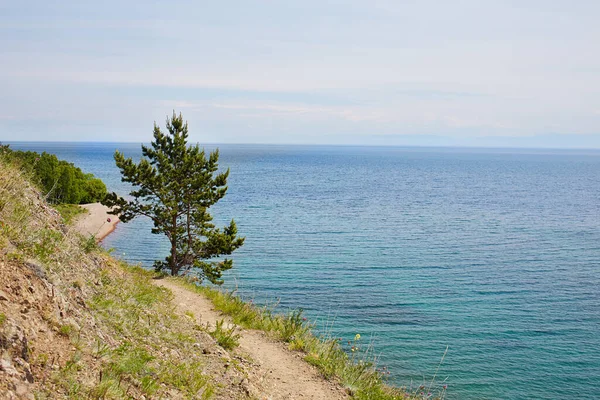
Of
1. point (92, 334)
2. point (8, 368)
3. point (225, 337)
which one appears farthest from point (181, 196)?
point (8, 368)

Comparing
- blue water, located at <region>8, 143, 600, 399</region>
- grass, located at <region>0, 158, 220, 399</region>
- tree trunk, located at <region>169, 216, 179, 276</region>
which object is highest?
grass, located at <region>0, 158, 220, 399</region>

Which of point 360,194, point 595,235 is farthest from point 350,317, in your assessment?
point 360,194

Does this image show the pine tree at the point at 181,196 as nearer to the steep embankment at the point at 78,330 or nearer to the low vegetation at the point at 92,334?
the low vegetation at the point at 92,334

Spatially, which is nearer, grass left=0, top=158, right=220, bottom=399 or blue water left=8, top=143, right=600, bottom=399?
grass left=0, top=158, right=220, bottom=399

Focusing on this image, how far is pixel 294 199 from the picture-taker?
91812 mm

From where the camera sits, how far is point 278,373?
13000 millimetres

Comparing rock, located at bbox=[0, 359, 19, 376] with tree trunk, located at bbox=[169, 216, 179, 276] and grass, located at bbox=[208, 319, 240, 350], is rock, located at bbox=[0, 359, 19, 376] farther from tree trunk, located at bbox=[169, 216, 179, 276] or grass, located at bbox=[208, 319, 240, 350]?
tree trunk, located at bbox=[169, 216, 179, 276]

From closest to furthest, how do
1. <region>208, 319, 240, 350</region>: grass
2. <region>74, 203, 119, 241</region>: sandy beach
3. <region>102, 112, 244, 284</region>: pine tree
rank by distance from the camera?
<region>208, 319, 240, 350</region>: grass → <region>102, 112, 244, 284</region>: pine tree → <region>74, 203, 119, 241</region>: sandy beach

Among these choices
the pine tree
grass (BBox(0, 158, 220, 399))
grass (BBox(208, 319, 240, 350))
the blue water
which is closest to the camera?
grass (BBox(0, 158, 220, 399))

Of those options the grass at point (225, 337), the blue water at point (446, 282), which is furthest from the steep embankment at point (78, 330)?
the blue water at point (446, 282)

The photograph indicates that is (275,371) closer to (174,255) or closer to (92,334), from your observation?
(92,334)

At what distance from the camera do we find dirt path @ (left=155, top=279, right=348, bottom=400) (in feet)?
39.0

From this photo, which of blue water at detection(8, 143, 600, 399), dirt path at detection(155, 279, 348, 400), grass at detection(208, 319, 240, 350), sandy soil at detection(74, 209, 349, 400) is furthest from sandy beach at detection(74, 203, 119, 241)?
grass at detection(208, 319, 240, 350)

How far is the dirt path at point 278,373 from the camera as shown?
11898mm
